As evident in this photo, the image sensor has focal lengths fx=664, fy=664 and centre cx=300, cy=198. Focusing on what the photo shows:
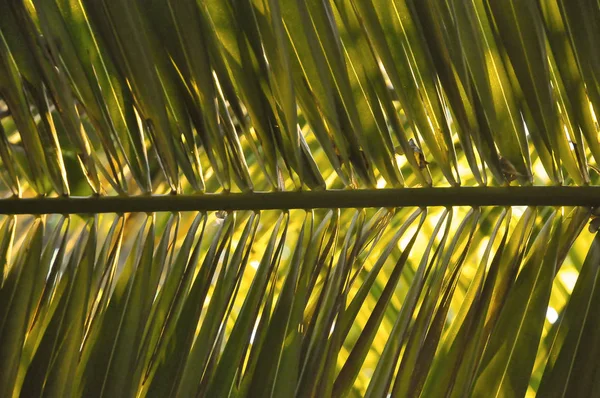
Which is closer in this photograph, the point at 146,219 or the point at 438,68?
the point at 438,68

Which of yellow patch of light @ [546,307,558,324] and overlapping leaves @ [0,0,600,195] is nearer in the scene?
overlapping leaves @ [0,0,600,195]

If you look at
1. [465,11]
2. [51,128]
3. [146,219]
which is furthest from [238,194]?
[465,11]

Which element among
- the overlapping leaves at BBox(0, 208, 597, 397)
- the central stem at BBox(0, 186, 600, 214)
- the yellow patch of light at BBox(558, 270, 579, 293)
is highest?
the yellow patch of light at BBox(558, 270, 579, 293)

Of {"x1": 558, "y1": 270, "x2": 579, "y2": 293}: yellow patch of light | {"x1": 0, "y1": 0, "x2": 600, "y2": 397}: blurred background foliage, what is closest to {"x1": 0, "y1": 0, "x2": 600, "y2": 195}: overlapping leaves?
A: {"x1": 0, "y1": 0, "x2": 600, "y2": 397}: blurred background foliage

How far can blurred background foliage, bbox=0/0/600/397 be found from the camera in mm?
822

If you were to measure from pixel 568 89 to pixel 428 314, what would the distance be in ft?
1.12

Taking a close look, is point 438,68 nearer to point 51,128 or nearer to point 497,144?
point 497,144

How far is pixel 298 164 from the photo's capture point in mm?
881

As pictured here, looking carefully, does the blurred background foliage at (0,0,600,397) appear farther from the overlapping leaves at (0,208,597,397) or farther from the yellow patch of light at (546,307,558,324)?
the yellow patch of light at (546,307,558,324)

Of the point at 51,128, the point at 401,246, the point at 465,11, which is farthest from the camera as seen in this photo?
the point at 401,246

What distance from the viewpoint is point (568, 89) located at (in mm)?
852

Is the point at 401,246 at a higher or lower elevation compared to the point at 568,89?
lower

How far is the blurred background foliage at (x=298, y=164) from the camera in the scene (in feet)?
2.70

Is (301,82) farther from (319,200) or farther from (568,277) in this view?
(568,277)
